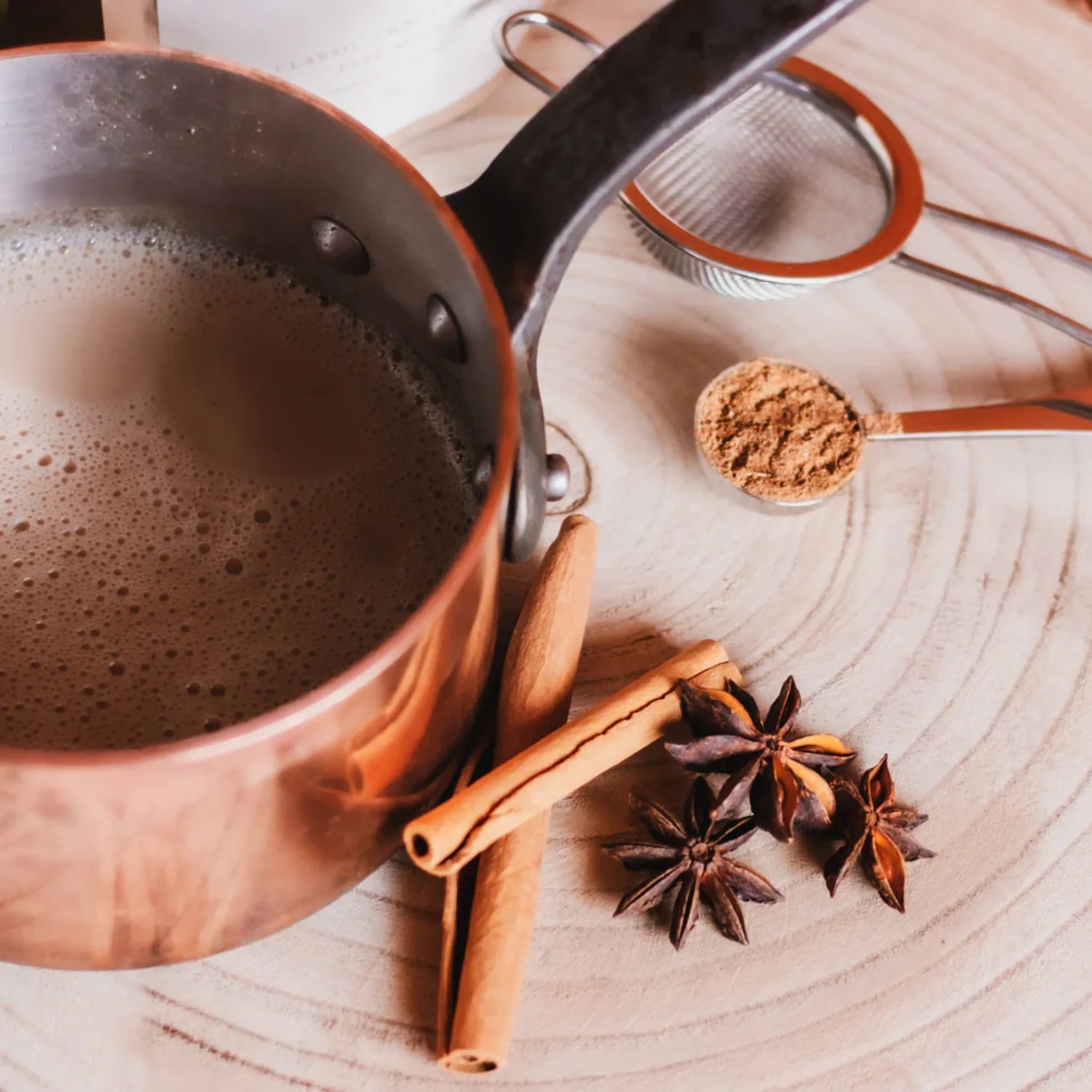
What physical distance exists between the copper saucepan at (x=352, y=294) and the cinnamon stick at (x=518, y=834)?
0.16ft

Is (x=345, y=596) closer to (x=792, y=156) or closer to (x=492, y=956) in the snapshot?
(x=492, y=956)

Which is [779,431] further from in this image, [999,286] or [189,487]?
[189,487]

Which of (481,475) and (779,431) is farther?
(779,431)

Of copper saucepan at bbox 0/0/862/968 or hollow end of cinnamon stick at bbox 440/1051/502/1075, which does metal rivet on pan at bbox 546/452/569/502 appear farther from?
hollow end of cinnamon stick at bbox 440/1051/502/1075

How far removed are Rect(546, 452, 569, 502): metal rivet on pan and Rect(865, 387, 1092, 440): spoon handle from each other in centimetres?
25

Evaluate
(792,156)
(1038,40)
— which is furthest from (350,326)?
(1038,40)

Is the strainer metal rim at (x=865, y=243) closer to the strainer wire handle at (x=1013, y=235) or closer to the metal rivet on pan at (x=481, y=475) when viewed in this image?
the strainer wire handle at (x=1013, y=235)

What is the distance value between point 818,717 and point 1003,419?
0.25 metres

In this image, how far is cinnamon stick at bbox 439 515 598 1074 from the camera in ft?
1.71

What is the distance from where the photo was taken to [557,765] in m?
0.57

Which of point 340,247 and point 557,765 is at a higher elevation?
point 340,247

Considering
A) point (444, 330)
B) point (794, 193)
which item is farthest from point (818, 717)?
point (794, 193)

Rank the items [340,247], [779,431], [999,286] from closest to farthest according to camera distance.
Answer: [340,247] < [779,431] < [999,286]

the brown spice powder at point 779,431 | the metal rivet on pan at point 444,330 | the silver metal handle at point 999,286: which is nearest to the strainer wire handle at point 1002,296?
the silver metal handle at point 999,286
